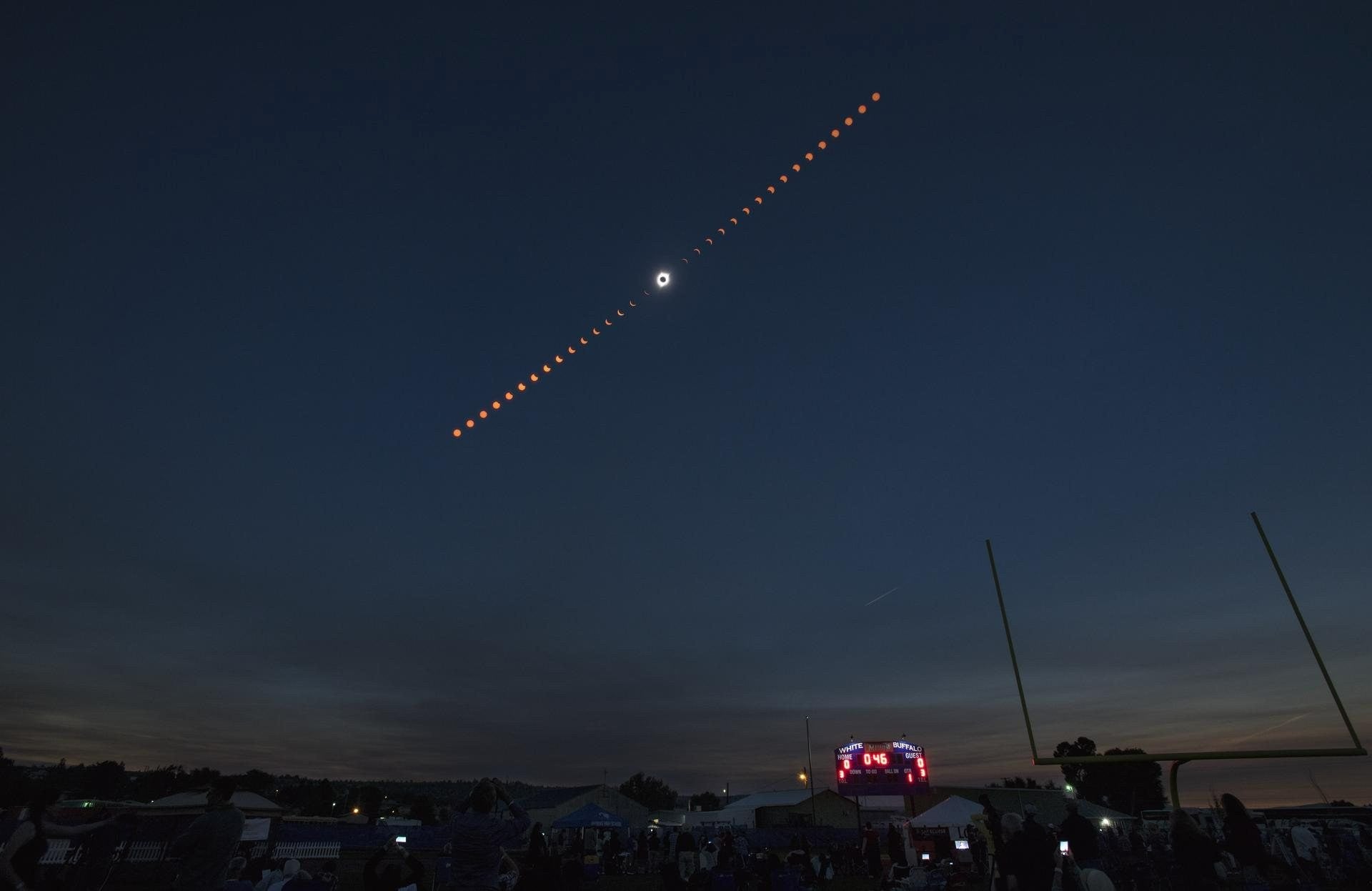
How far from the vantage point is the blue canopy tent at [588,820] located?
1110 inches

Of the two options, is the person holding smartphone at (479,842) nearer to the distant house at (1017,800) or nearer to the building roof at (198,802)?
the building roof at (198,802)

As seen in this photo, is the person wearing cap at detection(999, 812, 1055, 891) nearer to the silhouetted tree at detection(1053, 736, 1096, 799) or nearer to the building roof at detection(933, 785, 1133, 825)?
the building roof at detection(933, 785, 1133, 825)

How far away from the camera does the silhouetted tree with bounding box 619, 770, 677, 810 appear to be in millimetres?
105750

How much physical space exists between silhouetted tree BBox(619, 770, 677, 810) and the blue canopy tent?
82.6 metres

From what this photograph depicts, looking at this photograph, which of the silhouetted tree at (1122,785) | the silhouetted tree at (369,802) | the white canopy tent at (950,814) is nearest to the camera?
the white canopy tent at (950,814)

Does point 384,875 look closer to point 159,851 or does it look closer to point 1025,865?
point 1025,865

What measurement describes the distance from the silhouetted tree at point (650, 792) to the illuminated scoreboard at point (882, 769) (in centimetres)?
7354

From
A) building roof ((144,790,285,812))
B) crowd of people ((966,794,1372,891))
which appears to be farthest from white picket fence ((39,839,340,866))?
crowd of people ((966,794,1372,891))

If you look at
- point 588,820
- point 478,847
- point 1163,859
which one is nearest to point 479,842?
point 478,847

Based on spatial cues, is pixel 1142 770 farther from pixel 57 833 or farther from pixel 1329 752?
pixel 57 833

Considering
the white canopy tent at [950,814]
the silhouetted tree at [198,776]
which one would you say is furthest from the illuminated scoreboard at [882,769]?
the silhouetted tree at [198,776]

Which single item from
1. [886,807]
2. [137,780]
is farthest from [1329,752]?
[137,780]

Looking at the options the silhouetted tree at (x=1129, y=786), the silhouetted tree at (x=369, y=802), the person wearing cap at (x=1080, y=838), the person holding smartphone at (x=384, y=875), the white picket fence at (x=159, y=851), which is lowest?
the white picket fence at (x=159, y=851)

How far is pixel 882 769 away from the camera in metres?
39.6
